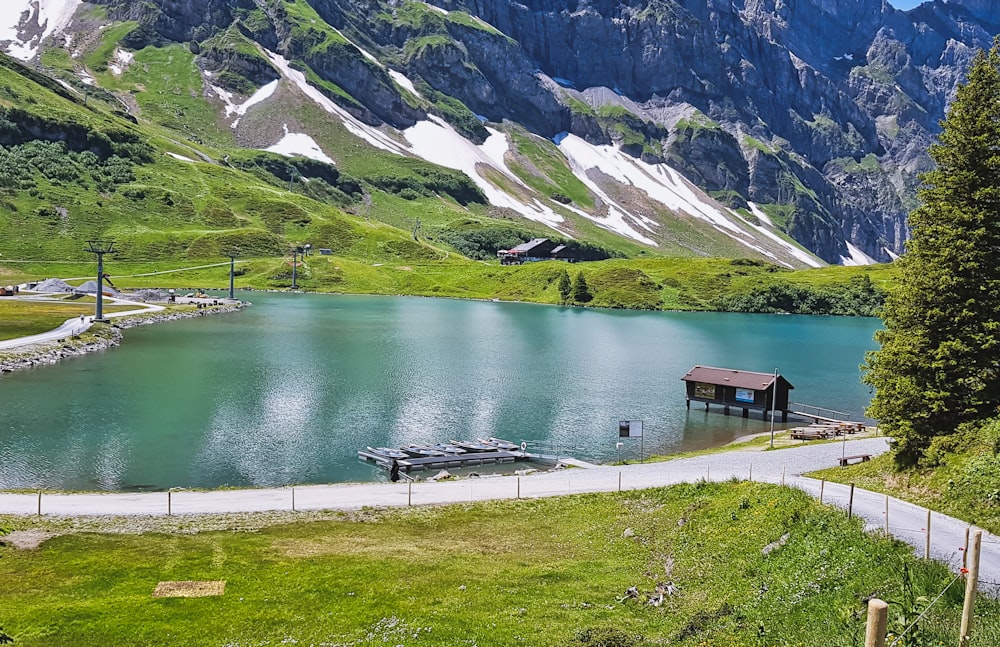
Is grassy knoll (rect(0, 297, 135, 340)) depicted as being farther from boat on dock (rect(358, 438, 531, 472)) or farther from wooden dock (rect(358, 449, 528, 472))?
wooden dock (rect(358, 449, 528, 472))

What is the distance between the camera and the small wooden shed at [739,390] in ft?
254

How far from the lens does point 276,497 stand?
135 ft

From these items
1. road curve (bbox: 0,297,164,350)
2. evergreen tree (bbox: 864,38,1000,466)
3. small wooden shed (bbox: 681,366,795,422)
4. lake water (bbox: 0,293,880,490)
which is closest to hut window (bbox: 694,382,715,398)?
small wooden shed (bbox: 681,366,795,422)

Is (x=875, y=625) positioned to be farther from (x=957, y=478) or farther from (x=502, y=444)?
(x=502, y=444)

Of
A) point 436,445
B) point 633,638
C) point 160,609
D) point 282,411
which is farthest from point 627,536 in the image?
point 282,411

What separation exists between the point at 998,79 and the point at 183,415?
212 ft

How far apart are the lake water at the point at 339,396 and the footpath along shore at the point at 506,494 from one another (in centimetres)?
725

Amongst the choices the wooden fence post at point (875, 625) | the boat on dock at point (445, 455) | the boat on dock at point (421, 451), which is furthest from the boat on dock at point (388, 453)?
the wooden fence post at point (875, 625)

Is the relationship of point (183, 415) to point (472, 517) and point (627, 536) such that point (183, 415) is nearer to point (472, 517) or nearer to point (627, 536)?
point (472, 517)

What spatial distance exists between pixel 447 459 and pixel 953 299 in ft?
114

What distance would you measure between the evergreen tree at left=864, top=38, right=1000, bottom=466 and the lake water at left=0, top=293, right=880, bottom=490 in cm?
2636

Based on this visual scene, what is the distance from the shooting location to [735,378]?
7969 centimetres

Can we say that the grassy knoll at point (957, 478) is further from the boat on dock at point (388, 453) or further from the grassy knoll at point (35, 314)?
the grassy knoll at point (35, 314)

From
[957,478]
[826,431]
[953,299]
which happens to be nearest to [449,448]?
[826,431]
